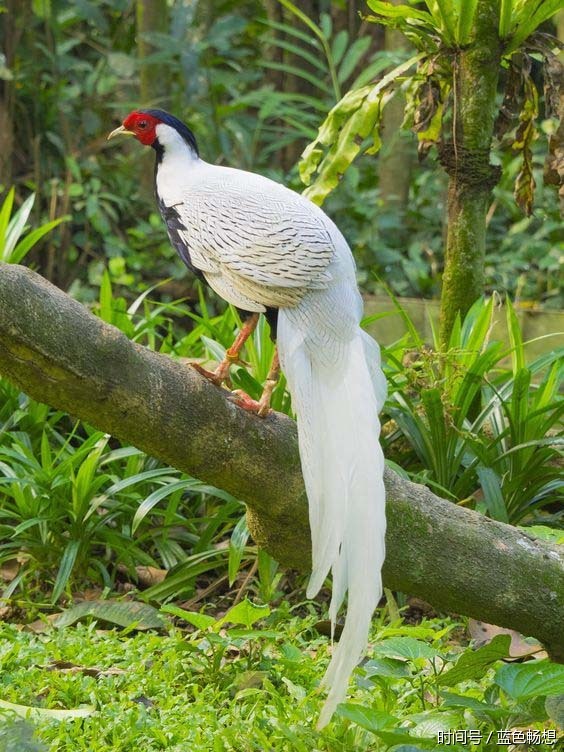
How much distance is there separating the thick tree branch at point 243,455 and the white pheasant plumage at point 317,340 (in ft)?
0.51

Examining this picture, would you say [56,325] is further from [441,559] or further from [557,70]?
[557,70]

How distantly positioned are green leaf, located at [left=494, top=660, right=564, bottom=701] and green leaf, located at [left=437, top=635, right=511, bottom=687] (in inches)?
1.7

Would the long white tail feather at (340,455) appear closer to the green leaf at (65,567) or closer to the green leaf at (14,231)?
the green leaf at (65,567)

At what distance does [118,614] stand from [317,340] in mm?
1388

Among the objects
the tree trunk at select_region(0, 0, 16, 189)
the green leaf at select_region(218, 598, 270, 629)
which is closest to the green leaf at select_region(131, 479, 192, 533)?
the green leaf at select_region(218, 598, 270, 629)

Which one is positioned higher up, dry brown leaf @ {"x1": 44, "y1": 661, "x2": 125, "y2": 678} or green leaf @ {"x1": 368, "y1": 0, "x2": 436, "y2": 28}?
green leaf @ {"x1": 368, "y1": 0, "x2": 436, "y2": 28}

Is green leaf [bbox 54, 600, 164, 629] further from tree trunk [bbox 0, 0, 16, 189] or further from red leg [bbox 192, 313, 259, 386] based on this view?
tree trunk [bbox 0, 0, 16, 189]

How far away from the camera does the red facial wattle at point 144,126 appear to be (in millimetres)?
2865

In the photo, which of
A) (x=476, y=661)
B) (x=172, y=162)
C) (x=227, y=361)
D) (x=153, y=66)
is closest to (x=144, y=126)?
(x=172, y=162)

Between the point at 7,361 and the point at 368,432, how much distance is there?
2.56ft

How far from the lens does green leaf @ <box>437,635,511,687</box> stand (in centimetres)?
Answer: 216

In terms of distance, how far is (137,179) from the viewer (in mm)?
8375

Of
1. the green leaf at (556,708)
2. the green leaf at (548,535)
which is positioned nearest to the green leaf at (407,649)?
the green leaf at (556,708)

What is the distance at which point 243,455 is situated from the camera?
226 centimetres
